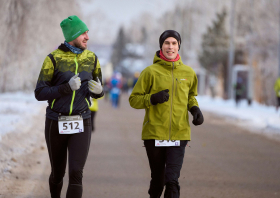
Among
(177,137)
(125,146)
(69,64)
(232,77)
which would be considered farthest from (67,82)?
(232,77)

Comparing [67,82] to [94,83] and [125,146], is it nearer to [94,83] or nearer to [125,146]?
[94,83]

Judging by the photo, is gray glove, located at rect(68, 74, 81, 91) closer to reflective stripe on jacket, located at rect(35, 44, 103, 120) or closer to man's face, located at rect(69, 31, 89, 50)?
reflective stripe on jacket, located at rect(35, 44, 103, 120)

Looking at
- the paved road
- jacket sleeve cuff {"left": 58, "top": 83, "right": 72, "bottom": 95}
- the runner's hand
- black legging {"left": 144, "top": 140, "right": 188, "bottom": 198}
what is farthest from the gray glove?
the paved road

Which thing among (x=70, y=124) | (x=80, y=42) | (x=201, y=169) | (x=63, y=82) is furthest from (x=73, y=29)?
(x=201, y=169)

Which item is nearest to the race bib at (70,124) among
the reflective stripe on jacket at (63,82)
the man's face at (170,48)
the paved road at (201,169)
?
the reflective stripe on jacket at (63,82)

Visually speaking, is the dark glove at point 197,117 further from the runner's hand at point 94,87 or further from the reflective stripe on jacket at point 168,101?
the runner's hand at point 94,87

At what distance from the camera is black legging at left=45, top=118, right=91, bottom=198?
4.30m

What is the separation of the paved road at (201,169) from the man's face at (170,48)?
6.58ft

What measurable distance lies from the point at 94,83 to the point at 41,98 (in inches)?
19.7

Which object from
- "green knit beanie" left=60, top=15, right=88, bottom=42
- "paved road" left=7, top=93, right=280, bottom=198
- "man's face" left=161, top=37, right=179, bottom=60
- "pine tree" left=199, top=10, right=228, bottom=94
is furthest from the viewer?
"pine tree" left=199, top=10, right=228, bottom=94

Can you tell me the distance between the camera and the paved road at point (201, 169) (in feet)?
19.8

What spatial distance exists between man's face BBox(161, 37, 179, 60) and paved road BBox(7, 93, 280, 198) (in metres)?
2.01

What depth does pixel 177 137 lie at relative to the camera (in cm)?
448

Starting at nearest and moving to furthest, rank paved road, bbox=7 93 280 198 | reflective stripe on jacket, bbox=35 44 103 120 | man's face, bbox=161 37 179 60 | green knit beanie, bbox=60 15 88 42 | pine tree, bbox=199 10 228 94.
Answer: reflective stripe on jacket, bbox=35 44 103 120
green knit beanie, bbox=60 15 88 42
man's face, bbox=161 37 179 60
paved road, bbox=7 93 280 198
pine tree, bbox=199 10 228 94
